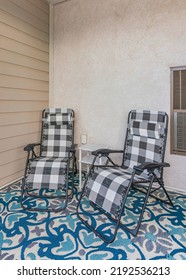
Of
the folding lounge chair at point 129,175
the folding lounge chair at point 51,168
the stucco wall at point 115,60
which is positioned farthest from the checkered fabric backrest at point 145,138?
the folding lounge chair at point 51,168

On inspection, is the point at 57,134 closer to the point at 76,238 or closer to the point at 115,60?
the point at 115,60

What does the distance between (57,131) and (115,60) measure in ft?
4.69

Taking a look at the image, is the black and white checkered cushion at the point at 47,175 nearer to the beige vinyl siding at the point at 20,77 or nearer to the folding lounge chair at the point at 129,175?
the folding lounge chair at the point at 129,175

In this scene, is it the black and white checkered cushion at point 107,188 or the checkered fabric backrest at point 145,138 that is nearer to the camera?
the black and white checkered cushion at point 107,188

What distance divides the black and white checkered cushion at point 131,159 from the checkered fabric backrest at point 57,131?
3.14 ft

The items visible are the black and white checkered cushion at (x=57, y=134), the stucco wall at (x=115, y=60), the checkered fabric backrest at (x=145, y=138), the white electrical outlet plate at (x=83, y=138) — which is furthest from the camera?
the white electrical outlet plate at (x=83, y=138)

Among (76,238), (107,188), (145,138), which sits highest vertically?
(145,138)

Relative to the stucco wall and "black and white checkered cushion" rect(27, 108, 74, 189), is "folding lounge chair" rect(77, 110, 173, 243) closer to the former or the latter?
the stucco wall

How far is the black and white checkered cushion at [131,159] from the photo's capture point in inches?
76.9

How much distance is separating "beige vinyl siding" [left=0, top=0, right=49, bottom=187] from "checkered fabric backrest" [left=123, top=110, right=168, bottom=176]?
5.32ft

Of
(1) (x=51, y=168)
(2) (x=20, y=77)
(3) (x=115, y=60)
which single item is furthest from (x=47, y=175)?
(3) (x=115, y=60)

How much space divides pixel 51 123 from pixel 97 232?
6.18ft

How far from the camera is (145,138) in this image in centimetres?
264

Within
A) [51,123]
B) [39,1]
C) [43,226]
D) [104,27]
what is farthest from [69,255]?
[39,1]
